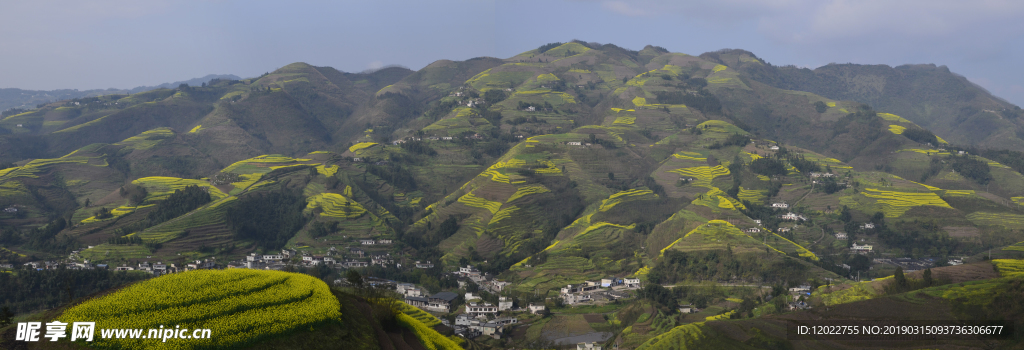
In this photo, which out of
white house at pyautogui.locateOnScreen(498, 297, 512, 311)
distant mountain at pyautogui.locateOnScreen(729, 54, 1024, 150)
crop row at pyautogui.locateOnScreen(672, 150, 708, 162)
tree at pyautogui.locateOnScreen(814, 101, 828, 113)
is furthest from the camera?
distant mountain at pyautogui.locateOnScreen(729, 54, 1024, 150)

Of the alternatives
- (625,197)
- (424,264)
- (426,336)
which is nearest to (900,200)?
(625,197)

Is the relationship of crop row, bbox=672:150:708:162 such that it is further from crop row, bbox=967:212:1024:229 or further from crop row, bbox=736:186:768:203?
crop row, bbox=967:212:1024:229

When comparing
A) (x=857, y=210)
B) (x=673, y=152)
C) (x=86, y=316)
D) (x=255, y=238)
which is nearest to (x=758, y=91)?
(x=673, y=152)

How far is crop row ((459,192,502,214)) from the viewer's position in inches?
2741

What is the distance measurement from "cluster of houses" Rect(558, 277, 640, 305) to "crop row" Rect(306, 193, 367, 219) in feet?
99.9

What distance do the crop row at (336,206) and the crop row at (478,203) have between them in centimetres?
1259

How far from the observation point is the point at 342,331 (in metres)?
21.3

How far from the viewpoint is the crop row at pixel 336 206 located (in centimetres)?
6875

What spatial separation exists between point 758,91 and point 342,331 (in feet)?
465

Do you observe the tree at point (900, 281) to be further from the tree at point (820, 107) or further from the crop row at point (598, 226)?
the tree at point (820, 107)

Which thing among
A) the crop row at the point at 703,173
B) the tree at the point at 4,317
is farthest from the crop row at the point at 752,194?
the tree at the point at 4,317

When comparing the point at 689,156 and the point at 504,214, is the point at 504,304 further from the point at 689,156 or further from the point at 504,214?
the point at 689,156

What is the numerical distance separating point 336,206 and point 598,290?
35733 millimetres

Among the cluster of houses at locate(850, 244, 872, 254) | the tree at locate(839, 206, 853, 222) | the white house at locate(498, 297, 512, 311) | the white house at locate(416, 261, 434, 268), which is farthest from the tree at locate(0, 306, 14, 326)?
the tree at locate(839, 206, 853, 222)
